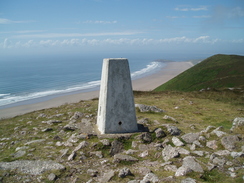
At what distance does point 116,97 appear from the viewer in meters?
11.9

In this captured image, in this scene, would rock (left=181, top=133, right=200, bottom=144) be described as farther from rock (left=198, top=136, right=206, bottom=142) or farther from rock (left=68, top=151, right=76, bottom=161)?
rock (left=68, top=151, right=76, bottom=161)

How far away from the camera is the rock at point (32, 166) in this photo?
8.86 m

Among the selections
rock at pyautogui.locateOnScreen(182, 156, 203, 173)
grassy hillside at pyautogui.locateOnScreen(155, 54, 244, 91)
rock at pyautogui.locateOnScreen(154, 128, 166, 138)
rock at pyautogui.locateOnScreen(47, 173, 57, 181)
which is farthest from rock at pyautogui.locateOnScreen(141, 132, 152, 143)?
grassy hillside at pyautogui.locateOnScreen(155, 54, 244, 91)

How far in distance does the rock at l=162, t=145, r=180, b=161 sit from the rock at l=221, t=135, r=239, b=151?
232 cm

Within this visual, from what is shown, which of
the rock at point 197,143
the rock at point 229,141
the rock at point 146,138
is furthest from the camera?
the rock at point 146,138

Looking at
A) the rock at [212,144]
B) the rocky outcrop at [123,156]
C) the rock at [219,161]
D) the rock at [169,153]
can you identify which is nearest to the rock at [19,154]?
the rocky outcrop at [123,156]

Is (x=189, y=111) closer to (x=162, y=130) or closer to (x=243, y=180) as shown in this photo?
(x=162, y=130)

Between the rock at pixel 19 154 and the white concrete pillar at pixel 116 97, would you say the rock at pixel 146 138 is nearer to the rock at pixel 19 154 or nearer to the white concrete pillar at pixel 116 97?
the white concrete pillar at pixel 116 97

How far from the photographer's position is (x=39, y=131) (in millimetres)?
14547

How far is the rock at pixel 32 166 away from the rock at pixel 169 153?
173 inches

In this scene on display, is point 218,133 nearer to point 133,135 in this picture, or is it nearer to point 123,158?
point 133,135

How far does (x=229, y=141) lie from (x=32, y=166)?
8928mm

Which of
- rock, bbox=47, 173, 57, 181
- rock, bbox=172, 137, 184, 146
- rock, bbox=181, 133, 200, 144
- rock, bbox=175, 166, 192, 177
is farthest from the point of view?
rock, bbox=181, 133, 200, 144

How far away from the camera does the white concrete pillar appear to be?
11.8m
